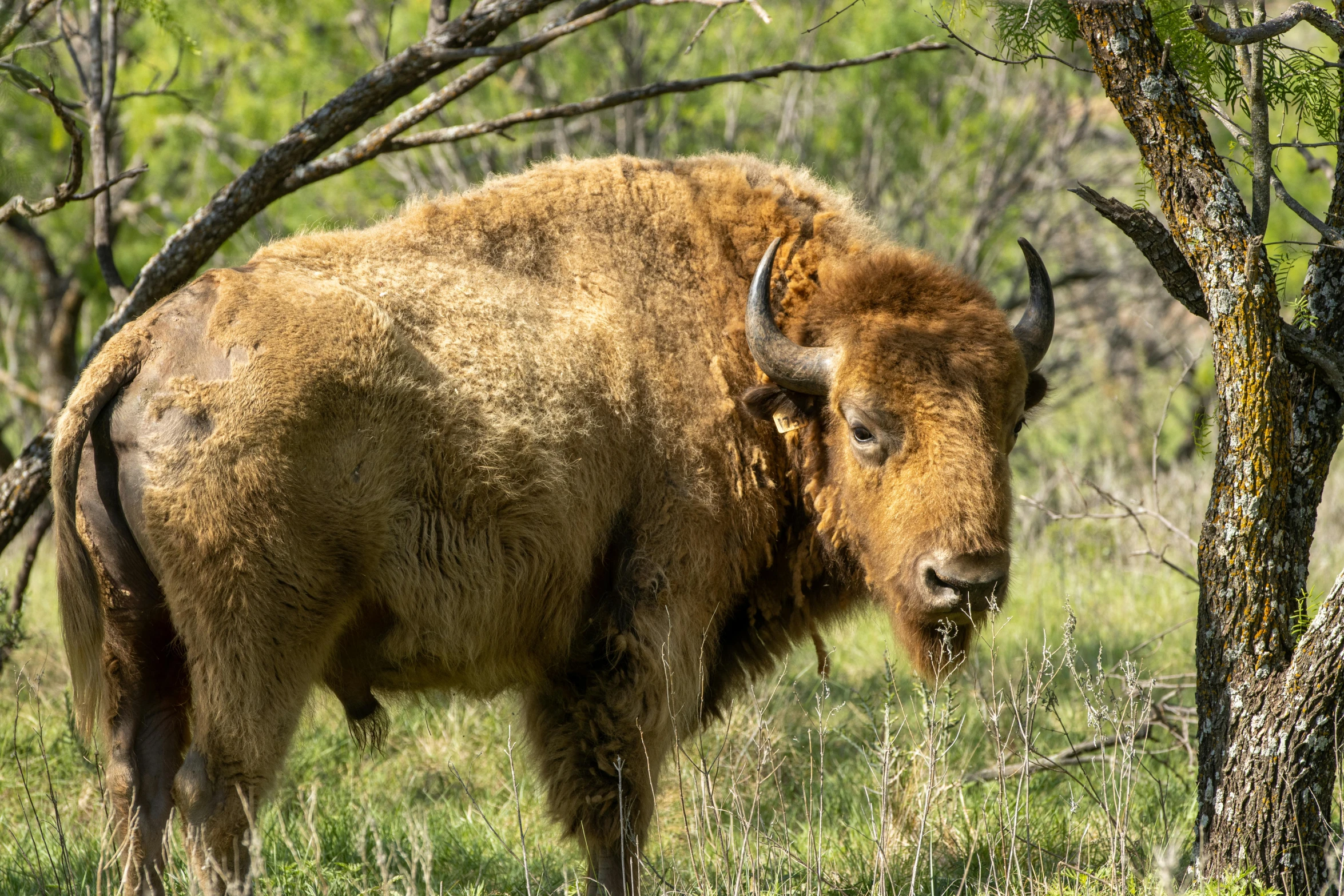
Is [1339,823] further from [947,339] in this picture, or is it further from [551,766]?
[551,766]

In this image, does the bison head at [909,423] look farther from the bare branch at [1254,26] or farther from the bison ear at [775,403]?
the bare branch at [1254,26]

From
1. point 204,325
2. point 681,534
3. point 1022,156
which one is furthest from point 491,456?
point 1022,156

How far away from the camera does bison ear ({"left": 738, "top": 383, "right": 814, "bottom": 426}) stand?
4621 millimetres

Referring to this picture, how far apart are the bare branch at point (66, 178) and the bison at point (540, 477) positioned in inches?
32.4

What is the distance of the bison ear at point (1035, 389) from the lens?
5.07 meters

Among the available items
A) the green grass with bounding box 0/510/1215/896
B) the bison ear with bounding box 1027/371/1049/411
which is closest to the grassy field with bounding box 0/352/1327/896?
the green grass with bounding box 0/510/1215/896

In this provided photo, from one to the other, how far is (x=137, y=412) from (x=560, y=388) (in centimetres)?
143

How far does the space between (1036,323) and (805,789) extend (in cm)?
215

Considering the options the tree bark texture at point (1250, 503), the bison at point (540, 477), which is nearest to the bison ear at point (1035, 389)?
the bison at point (540, 477)

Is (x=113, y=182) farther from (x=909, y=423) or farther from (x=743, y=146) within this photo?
(x=743, y=146)

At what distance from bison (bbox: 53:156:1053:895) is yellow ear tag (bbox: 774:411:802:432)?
0.02m

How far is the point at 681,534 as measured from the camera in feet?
14.4

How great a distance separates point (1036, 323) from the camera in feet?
16.2

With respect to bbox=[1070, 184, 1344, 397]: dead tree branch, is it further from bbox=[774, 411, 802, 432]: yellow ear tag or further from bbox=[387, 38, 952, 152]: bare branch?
bbox=[387, 38, 952, 152]: bare branch
